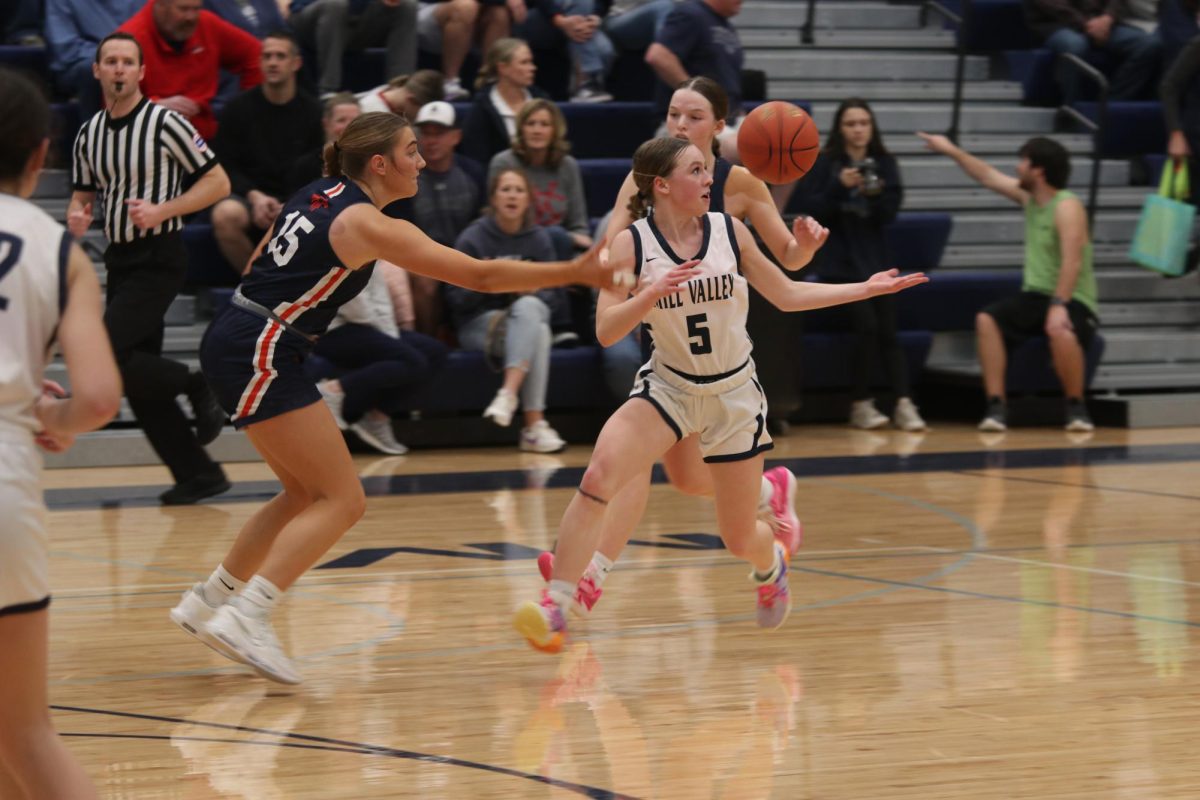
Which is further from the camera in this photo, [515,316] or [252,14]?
[252,14]

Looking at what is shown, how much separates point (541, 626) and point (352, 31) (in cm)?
641

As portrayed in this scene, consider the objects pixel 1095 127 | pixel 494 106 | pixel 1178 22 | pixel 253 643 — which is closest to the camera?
pixel 253 643

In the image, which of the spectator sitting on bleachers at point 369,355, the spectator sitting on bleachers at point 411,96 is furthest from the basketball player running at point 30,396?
the spectator sitting on bleachers at point 411,96

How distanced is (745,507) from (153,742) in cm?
173

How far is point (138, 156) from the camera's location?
6672mm

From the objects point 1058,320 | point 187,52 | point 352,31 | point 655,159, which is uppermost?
point 655,159

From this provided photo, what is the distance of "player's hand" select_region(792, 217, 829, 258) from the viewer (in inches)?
183

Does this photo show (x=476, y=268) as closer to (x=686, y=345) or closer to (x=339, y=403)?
(x=686, y=345)

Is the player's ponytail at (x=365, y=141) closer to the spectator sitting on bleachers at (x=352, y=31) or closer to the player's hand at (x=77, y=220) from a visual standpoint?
the player's hand at (x=77, y=220)

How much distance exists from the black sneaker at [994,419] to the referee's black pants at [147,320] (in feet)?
15.4

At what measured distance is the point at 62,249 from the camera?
8.65 feet

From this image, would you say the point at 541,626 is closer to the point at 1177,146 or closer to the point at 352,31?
the point at 352,31

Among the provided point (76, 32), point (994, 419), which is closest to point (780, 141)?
point (994, 419)

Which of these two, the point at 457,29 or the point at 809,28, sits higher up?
the point at 457,29
